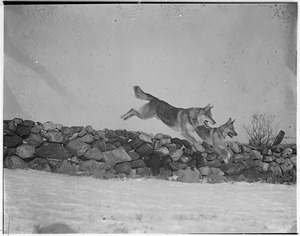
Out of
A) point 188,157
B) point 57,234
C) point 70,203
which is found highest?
point 188,157

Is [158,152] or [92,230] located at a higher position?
[158,152]

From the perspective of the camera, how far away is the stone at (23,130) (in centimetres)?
229

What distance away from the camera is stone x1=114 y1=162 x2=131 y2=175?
2.31 meters

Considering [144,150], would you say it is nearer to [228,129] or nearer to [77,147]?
[77,147]

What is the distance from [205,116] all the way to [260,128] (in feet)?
1.15

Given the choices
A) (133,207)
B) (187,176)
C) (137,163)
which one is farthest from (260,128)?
(133,207)

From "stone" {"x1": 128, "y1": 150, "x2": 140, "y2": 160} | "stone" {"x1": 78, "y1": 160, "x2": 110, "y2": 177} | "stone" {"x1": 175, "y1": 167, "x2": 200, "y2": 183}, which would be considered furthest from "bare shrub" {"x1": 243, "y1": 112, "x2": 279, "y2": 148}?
"stone" {"x1": 78, "y1": 160, "x2": 110, "y2": 177}

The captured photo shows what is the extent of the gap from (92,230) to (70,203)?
0.68ft

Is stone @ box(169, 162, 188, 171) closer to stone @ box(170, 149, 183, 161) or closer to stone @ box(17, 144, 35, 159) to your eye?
stone @ box(170, 149, 183, 161)

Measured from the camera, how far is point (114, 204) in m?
2.25

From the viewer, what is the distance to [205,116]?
7.66 ft

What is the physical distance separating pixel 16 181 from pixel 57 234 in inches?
15.9

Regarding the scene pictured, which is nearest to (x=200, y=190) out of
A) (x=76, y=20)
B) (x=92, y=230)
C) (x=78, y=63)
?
(x=92, y=230)

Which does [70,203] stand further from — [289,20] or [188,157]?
[289,20]
